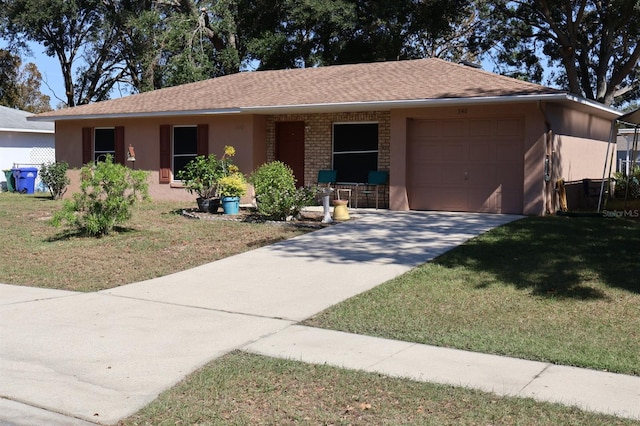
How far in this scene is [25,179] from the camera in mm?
27359

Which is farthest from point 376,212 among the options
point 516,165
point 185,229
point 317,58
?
point 317,58

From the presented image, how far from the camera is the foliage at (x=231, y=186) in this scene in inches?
667

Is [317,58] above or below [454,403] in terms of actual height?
above

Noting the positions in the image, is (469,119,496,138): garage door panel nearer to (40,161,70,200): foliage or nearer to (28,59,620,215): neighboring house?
(28,59,620,215): neighboring house

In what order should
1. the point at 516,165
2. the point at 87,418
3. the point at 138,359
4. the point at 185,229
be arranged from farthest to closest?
Answer: the point at 516,165 → the point at 185,229 → the point at 138,359 → the point at 87,418

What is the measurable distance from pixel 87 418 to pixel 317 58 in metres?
27.3

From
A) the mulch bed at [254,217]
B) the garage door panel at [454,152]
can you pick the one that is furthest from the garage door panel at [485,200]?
the mulch bed at [254,217]

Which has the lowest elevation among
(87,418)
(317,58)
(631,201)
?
(87,418)

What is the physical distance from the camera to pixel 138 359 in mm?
6820

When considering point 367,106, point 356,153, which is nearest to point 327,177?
point 356,153

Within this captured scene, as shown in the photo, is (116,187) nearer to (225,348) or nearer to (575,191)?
(225,348)

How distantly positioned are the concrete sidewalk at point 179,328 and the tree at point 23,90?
4045 cm

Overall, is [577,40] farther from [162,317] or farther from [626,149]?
[162,317]

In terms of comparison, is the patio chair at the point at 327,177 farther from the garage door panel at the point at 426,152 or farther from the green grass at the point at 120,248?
the green grass at the point at 120,248
